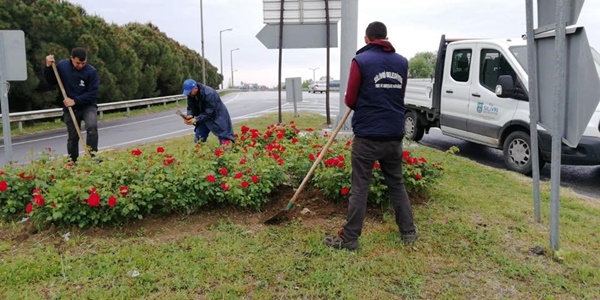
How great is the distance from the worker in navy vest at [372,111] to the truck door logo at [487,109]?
4.75 meters

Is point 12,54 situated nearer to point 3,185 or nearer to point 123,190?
point 3,185

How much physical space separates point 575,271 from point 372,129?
188 cm

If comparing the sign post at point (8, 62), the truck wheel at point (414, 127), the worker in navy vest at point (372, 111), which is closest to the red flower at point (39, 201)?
the worker in navy vest at point (372, 111)

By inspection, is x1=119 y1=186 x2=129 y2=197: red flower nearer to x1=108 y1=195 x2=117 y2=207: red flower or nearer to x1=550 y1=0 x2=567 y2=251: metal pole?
x1=108 y1=195 x2=117 y2=207: red flower

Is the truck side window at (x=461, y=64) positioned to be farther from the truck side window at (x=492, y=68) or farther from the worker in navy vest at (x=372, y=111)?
the worker in navy vest at (x=372, y=111)

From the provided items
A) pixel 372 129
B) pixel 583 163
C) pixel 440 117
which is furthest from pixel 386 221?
pixel 440 117

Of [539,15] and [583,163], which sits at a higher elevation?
[539,15]

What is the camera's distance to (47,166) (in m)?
4.65

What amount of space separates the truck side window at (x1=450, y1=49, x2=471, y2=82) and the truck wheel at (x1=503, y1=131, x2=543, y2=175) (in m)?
1.52

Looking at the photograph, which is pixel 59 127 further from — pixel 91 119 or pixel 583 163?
pixel 583 163

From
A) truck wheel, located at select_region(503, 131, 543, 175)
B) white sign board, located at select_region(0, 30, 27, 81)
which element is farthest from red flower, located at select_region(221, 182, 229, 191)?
truck wheel, located at select_region(503, 131, 543, 175)

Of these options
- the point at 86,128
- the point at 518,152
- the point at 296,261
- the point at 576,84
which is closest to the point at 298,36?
the point at 518,152

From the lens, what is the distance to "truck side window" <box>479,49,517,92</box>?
7625 millimetres

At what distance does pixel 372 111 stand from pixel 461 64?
5.76 m
